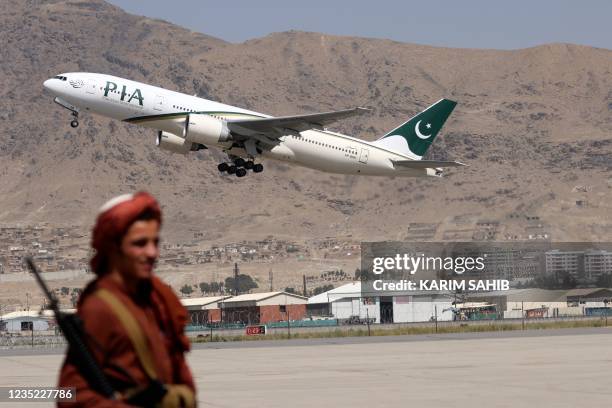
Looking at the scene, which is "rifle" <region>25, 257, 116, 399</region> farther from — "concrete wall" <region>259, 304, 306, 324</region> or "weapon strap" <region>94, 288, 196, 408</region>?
"concrete wall" <region>259, 304, 306, 324</region>

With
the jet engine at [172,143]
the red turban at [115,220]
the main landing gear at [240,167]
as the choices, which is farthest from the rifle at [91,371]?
the main landing gear at [240,167]

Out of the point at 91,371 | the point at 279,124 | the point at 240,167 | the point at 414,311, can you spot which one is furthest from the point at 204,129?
the point at 414,311

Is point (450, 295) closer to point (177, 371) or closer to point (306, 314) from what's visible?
point (306, 314)

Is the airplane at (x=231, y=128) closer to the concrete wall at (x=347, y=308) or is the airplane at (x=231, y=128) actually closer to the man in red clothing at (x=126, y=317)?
the man in red clothing at (x=126, y=317)

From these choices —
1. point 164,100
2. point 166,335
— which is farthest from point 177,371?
point 164,100

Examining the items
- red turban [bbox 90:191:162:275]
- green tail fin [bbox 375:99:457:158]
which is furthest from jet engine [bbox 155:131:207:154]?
red turban [bbox 90:191:162:275]

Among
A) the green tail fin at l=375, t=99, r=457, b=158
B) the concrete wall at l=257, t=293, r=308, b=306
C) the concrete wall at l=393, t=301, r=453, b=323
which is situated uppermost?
the green tail fin at l=375, t=99, r=457, b=158

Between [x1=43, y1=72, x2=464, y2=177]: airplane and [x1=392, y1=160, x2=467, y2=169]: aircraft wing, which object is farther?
[x1=392, y1=160, x2=467, y2=169]: aircraft wing

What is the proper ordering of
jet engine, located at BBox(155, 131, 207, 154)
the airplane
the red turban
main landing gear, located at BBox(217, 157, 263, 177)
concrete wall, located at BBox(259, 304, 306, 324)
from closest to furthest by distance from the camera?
the red turban
the airplane
jet engine, located at BBox(155, 131, 207, 154)
main landing gear, located at BBox(217, 157, 263, 177)
concrete wall, located at BBox(259, 304, 306, 324)
